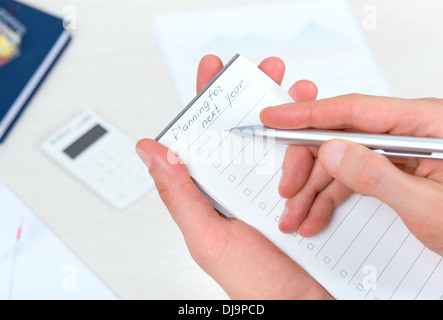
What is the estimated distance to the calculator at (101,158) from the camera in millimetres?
662

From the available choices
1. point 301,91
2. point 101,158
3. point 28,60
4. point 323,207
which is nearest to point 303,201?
point 323,207

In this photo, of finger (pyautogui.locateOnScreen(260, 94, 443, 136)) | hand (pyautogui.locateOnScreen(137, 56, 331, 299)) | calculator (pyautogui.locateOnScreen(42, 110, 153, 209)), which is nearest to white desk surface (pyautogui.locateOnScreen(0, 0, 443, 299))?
calculator (pyautogui.locateOnScreen(42, 110, 153, 209))

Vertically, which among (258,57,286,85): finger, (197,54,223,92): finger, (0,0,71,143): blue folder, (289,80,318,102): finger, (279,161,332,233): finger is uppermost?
(0,0,71,143): blue folder

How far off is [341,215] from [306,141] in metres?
0.10

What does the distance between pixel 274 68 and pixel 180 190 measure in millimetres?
201

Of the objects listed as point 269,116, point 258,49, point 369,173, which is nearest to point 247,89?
point 269,116

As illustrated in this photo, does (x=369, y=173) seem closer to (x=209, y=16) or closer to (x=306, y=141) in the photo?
(x=306, y=141)

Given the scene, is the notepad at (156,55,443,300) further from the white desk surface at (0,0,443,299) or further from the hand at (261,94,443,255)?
the white desk surface at (0,0,443,299)

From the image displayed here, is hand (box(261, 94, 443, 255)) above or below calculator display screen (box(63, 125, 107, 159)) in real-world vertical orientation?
below

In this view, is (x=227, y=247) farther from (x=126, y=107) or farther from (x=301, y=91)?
(x=126, y=107)

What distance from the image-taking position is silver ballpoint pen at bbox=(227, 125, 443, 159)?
0.47m

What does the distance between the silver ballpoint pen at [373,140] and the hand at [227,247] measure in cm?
9

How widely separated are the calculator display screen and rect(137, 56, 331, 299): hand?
218mm

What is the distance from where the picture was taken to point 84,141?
2.29 feet
